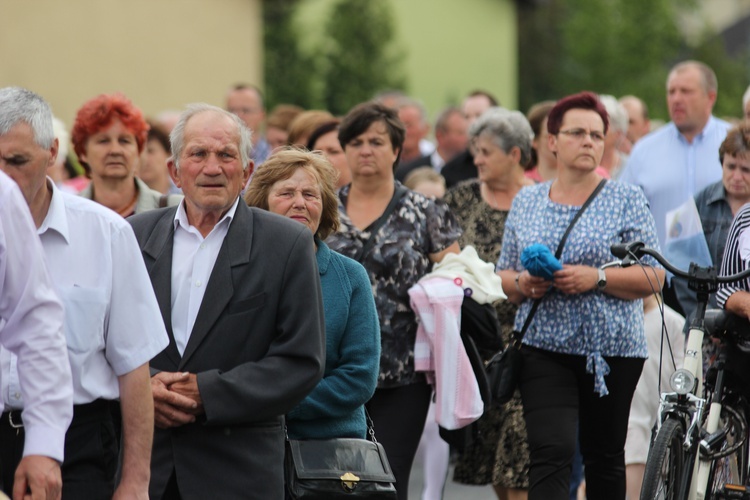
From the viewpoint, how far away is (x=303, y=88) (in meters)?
36.8

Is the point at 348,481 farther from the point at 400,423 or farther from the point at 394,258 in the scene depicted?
the point at 394,258

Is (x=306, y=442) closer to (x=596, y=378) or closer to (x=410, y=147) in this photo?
(x=596, y=378)

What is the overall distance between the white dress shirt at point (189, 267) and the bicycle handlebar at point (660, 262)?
7.21 ft

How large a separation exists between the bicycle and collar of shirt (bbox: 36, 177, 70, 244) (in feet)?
9.49

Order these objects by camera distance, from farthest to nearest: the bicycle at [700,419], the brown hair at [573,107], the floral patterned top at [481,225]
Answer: the floral patterned top at [481,225] < the brown hair at [573,107] < the bicycle at [700,419]

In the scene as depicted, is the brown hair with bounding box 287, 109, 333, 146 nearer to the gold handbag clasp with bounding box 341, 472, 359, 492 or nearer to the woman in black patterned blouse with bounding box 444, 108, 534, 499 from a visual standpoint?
the woman in black patterned blouse with bounding box 444, 108, 534, 499

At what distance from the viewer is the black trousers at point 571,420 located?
23.1 feet

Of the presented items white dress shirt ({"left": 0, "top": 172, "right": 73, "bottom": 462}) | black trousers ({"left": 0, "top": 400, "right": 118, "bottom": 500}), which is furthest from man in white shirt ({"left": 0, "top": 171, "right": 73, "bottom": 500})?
black trousers ({"left": 0, "top": 400, "right": 118, "bottom": 500})

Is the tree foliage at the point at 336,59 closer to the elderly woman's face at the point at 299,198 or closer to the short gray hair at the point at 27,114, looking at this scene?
the elderly woman's face at the point at 299,198

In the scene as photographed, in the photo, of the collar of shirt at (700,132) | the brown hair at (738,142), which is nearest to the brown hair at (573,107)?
A: the brown hair at (738,142)

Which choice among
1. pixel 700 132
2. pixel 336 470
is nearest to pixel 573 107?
pixel 700 132

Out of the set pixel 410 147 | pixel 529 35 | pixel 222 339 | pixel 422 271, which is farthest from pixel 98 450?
pixel 529 35

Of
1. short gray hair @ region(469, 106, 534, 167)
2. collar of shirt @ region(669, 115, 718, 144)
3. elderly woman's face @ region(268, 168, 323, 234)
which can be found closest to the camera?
elderly woman's face @ region(268, 168, 323, 234)

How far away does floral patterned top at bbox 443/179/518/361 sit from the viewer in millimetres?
8133
